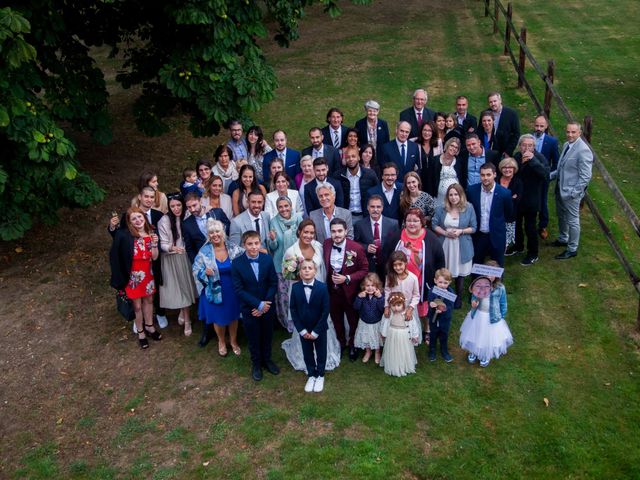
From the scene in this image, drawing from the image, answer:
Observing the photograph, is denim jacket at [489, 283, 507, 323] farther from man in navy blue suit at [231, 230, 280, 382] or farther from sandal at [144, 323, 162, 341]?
sandal at [144, 323, 162, 341]

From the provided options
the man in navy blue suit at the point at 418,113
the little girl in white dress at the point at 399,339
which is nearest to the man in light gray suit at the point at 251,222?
the little girl in white dress at the point at 399,339

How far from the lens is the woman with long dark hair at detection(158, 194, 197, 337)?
7676 mm

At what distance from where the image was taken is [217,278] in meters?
7.18

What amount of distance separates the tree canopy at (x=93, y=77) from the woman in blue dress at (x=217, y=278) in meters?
2.60

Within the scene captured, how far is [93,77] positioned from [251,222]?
15.6ft

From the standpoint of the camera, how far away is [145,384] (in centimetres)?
723

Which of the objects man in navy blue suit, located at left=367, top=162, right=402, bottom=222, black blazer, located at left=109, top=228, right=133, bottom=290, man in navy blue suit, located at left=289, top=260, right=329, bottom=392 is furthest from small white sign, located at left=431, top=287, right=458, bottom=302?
black blazer, located at left=109, top=228, right=133, bottom=290

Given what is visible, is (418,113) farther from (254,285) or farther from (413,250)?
(254,285)

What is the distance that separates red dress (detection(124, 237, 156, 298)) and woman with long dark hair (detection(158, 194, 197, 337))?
223 mm

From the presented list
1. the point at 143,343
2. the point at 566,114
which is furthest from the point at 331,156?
the point at 566,114

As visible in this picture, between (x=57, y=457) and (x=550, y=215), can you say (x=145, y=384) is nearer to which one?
(x=57, y=457)

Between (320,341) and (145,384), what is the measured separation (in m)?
2.23

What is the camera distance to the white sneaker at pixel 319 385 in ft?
22.5

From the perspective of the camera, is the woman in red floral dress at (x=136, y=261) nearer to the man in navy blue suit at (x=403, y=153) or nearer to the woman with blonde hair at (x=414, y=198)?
the woman with blonde hair at (x=414, y=198)
